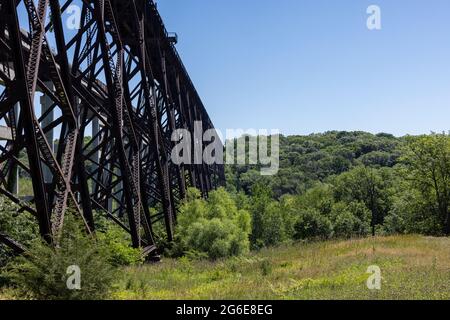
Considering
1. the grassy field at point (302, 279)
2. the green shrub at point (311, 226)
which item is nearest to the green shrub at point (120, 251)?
the grassy field at point (302, 279)

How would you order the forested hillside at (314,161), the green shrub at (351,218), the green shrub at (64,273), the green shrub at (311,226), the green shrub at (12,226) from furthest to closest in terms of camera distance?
the forested hillside at (314,161)
the green shrub at (351,218)
the green shrub at (311,226)
the green shrub at (12,226)
the green shrub at (64,273)

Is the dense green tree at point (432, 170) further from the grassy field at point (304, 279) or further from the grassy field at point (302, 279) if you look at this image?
the grassy field at point (302, 279)

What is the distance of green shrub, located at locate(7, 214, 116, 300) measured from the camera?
20.2 feet

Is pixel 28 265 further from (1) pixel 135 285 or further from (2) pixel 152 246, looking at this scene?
(2) pixel 152 246

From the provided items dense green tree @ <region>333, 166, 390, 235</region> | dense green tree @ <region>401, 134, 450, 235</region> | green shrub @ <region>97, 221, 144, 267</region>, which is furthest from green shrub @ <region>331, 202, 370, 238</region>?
green shrub @ <region>97, 221, 144, 267</region>

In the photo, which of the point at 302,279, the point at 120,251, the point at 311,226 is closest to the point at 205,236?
the point at 120,251

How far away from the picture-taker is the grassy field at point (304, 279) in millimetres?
8020

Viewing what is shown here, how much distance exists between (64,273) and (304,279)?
17.4 feet

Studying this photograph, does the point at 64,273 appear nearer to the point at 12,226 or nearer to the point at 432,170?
the point at 12,226

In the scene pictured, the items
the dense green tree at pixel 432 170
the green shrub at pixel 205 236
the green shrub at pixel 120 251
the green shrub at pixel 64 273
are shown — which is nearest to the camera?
the green shrub at pixel 64 273

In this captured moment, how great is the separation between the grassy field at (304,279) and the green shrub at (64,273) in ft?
1.64

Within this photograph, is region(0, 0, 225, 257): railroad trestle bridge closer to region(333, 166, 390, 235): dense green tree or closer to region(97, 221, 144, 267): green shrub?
region(97, 221, 144, 267): green shrub
